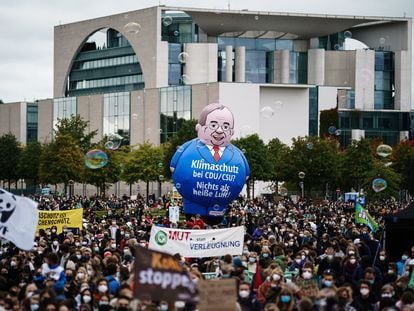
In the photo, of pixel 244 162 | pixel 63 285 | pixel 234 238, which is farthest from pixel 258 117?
pixel 63 285

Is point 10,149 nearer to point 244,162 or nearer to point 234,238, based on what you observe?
point 244,162

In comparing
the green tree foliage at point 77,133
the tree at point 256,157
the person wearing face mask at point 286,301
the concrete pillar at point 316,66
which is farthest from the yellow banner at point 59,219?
the concrete pillar at point 316,66

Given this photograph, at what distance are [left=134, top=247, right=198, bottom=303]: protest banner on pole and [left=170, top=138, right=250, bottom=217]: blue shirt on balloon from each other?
26.2 m

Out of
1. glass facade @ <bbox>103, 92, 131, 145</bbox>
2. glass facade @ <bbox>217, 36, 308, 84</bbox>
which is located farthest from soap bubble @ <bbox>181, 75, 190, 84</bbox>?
glass facade @ <bbox>217, 36, 308, 84</bbox>

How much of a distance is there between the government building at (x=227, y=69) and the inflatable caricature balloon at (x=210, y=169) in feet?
209

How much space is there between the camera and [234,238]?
83.4 ft

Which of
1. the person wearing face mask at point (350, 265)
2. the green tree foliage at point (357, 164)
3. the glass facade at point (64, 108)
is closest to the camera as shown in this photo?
the person wearing face mask at point (350, 265)

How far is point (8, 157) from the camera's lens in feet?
343

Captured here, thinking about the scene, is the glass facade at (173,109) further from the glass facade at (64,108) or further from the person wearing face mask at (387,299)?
the person wearing face mask at (387,299)

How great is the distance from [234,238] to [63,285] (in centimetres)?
753

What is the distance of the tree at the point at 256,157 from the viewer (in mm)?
81875

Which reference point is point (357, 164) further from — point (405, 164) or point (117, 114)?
point (117, 114)

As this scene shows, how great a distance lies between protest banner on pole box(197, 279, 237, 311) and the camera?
14000mm

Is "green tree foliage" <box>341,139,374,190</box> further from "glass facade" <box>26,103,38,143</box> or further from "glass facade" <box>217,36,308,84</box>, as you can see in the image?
"glass facade" <box>26,103,38,143</box>
